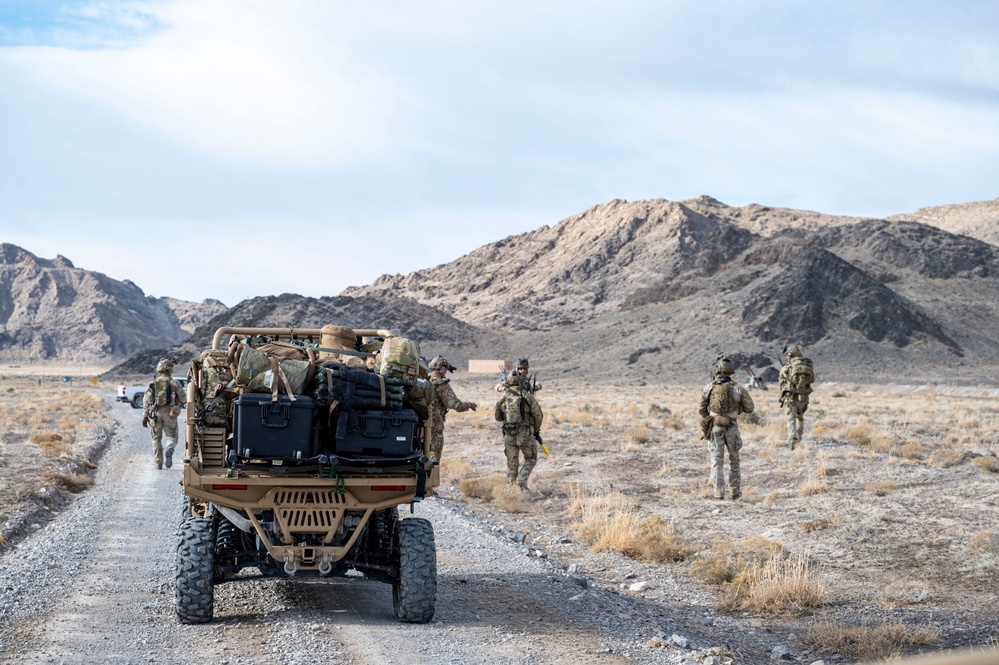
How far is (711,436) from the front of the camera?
14148 mm

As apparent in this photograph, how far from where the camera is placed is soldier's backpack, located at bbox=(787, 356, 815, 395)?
66.3 feet

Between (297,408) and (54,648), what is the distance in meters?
2.25

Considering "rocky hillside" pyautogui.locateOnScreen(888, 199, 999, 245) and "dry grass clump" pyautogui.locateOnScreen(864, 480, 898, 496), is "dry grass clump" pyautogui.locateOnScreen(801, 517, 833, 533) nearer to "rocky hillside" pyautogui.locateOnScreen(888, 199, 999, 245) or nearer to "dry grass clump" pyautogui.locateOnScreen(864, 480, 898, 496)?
"dry grass clump" pyautogui.locateOnScreen(864, 480, 898, 496)

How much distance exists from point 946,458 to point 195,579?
14.1 metres

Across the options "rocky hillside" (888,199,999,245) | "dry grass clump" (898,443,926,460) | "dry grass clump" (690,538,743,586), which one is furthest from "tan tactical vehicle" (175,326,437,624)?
"rocky hillside" (888,199,999,245)

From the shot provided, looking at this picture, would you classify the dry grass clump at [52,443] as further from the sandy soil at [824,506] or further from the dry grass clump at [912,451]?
the dry grass clump at [912,451]

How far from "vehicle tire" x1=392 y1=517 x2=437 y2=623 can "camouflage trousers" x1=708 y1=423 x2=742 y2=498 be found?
7579 millimetres

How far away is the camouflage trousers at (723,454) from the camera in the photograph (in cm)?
1405

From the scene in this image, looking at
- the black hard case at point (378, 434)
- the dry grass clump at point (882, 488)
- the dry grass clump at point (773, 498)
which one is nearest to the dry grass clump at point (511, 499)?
the dry grass clump at point (773, 498)

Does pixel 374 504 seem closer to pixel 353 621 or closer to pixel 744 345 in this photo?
pixel 353 621

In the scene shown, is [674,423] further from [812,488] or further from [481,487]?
[481,487]

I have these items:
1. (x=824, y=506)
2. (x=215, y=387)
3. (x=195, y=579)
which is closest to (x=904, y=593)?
(x=824, y=506)

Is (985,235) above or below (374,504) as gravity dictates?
above

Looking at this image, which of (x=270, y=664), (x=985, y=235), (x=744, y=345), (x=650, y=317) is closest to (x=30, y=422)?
(x=270, y=664)
